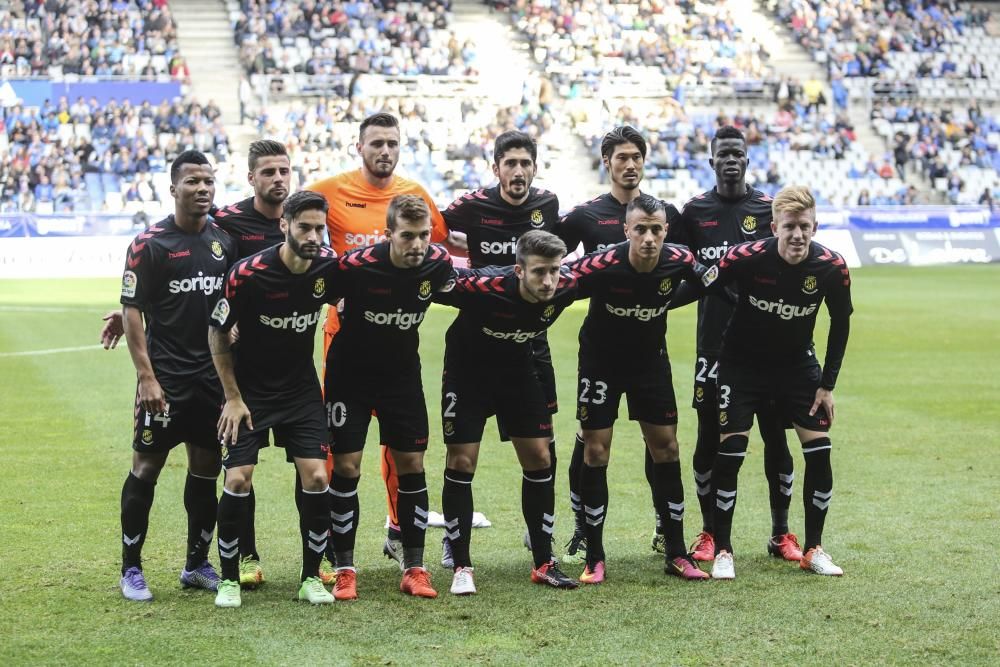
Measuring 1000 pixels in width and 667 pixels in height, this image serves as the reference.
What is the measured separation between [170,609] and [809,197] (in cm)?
424

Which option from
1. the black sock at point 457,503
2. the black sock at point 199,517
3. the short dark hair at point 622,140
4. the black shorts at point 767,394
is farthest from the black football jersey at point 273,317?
the black shorts at point 767,394

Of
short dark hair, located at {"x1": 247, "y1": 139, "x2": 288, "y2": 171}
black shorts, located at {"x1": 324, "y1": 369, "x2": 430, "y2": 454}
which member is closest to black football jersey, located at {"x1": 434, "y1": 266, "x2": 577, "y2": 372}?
black shorts, located at {"x1": 324, "y1": 369, "x2": 430, "y2": 454}

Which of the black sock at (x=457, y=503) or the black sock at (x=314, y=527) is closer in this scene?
the black sock at (x=314, y=527)

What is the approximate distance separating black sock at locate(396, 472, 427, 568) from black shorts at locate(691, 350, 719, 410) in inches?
79.0

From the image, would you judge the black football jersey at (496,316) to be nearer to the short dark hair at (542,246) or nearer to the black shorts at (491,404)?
the black shorts at (491,404)

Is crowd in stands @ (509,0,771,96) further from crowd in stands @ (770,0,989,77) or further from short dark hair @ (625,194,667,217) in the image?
short dark hair @ (625,194,667,217)

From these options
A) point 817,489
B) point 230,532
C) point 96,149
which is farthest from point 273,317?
point 96,149

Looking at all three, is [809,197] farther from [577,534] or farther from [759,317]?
[577,534]

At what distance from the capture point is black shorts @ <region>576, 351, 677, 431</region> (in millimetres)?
7902

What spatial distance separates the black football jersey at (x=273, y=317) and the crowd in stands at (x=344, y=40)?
3391 cm

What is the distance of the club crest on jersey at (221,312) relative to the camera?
7016 mm

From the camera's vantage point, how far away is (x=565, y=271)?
7691 millimetres

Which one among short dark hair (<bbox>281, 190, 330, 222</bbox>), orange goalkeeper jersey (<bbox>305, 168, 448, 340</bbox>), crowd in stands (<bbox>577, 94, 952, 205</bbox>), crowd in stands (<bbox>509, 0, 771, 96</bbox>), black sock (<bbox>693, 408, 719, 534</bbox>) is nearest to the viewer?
short dark hair (<bbox>281, 190, 330, 222</bbox>)

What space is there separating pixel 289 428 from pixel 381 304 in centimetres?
85
